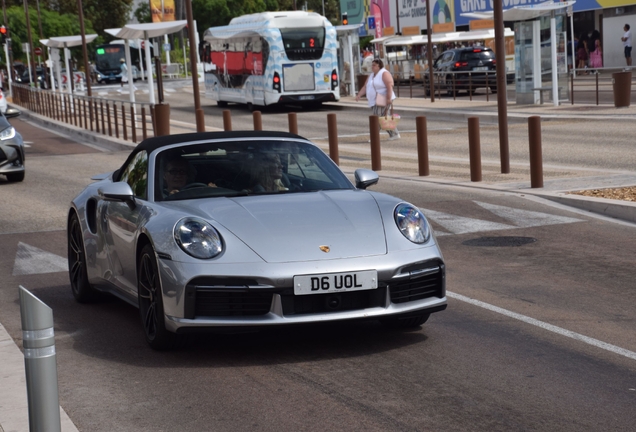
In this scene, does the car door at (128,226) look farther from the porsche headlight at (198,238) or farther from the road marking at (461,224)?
the road marking at (461,224)

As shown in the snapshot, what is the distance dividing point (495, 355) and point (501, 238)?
4556 millimetres

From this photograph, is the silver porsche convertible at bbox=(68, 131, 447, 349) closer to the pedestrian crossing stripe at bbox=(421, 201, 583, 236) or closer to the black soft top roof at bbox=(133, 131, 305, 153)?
the black soft top roof at bbox=(133, 131, 305, 153)

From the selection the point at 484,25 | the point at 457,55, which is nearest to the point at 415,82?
the point at 484,25

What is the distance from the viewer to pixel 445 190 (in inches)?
581

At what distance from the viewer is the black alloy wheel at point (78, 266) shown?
816 centimetres

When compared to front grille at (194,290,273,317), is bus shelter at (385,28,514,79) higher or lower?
higher

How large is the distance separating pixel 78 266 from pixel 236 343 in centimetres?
214

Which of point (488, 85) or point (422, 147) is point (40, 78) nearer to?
point (488, 85)

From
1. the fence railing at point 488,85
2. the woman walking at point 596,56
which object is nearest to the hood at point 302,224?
the fence railing at point 488,85

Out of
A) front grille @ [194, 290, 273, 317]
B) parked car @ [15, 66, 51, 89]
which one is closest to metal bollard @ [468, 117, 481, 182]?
front grille @ [194, 290, 273, 317]

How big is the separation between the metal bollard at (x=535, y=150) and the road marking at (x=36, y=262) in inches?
245

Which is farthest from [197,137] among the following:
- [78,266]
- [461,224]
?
[461,224]

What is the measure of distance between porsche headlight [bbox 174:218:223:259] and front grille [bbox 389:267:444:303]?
40.9 inches

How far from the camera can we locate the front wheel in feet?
20.8
